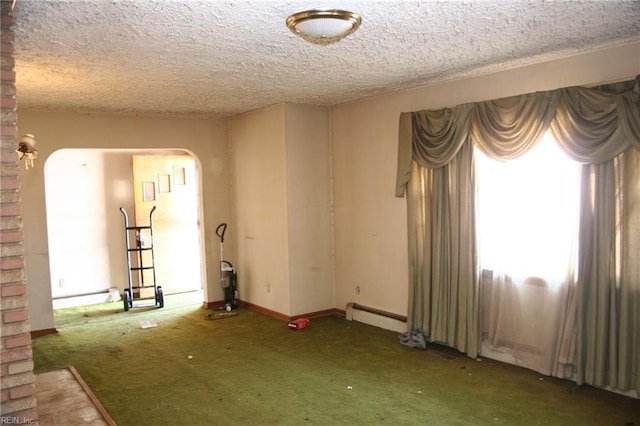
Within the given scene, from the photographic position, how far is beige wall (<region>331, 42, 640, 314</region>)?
4.71 metres

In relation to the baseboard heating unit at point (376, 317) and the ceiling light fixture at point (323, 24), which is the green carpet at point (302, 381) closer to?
the baseboard heating unit at point (376, 317)

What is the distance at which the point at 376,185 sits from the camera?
18.4 ft

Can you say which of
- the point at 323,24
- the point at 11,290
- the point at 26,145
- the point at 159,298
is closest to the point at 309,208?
the point at 159,298

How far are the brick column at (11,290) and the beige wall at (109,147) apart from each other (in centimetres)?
388

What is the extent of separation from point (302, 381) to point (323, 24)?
2.86m

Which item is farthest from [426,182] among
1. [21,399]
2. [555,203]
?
[21,399]

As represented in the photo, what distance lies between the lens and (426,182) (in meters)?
4.96

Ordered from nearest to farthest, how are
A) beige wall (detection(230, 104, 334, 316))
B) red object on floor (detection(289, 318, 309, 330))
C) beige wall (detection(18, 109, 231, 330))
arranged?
red object on floor (detection(289, 318, 309, 330)) → beige wall (detection(18, 109, 231, 330)) → beige wall (detection(230, 104, 334, 316))

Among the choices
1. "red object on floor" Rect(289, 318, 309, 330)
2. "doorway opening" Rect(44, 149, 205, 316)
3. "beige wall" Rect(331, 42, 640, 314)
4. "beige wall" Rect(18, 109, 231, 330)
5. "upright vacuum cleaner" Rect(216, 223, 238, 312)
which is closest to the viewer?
"beige wall" Rect(331, 42, 640, 314)

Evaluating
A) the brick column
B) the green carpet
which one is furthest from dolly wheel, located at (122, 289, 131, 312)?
the brick column

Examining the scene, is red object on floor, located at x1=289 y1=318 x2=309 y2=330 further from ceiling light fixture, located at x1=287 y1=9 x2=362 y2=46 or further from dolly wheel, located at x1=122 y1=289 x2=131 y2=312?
ceiling light fixture, located at x1=287 y1=9 x2=362 y2=46

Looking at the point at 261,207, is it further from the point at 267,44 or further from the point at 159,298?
the point at 267,44

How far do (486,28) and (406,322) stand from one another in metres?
3.13

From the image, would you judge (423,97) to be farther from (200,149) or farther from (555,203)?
(200,149)
